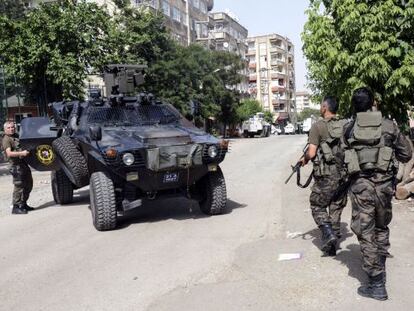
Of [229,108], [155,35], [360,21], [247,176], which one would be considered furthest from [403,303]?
[229,108]

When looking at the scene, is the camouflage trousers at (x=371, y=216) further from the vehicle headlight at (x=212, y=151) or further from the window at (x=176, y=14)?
the window at (x=176, y=14)

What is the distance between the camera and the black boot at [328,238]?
5469mm

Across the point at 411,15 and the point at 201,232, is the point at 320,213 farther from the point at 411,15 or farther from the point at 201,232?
the point at 411,15

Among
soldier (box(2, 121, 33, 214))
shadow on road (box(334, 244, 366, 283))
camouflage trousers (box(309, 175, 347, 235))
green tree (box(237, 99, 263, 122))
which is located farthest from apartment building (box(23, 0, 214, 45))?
shadow on road (box(334, 244, 366, 283))

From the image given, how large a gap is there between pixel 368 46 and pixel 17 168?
20.4 ft

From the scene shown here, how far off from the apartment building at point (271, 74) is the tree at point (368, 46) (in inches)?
3340

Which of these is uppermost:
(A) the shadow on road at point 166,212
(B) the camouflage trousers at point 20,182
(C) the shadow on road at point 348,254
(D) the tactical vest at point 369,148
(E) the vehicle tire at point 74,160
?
(D) the tactical vest at point 369,148

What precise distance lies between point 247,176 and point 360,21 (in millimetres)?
6237

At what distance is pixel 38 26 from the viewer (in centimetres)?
2536

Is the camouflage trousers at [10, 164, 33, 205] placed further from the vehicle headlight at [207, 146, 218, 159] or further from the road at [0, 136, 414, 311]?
the vehicle headlight at [207, 146, 218, 159]

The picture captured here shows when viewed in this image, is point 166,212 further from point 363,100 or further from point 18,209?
point 363,100

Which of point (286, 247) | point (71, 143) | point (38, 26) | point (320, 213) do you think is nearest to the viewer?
point (320, 213)

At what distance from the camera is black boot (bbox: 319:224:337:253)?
5469 mm

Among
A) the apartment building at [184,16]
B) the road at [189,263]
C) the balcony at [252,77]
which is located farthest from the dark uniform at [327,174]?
the balcony at [252,77]
